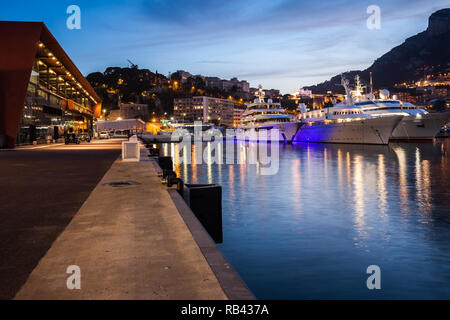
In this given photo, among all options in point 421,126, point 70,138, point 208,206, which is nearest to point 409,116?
point 421,126

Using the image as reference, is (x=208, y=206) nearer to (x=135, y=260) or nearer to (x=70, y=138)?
(x=135, y=260)

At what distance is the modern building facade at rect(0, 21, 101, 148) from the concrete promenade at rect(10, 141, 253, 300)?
108 feet

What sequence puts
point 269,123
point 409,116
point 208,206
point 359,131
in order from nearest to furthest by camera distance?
point 208,206 < point 409,116 < point 359,131 < point 269,123

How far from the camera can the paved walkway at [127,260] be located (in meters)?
4.18

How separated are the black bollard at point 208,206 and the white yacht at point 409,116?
232 feet

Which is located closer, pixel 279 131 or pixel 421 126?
pixel 421 126

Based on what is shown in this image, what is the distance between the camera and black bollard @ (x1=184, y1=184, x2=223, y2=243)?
39.3 ft

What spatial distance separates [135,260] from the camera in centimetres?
522

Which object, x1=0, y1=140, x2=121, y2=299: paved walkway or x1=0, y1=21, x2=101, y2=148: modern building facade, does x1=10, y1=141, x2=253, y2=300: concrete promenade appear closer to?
x1=0, y1=140, x2=121, y2=299: paved walkway

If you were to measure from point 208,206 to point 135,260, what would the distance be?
7.09 metres

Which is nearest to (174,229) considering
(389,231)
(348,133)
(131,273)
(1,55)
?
(131,273)

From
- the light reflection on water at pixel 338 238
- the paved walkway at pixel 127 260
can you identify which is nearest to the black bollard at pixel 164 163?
the light reflection on water at pixel 338 238

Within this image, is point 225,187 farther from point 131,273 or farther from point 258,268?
point 131,273
